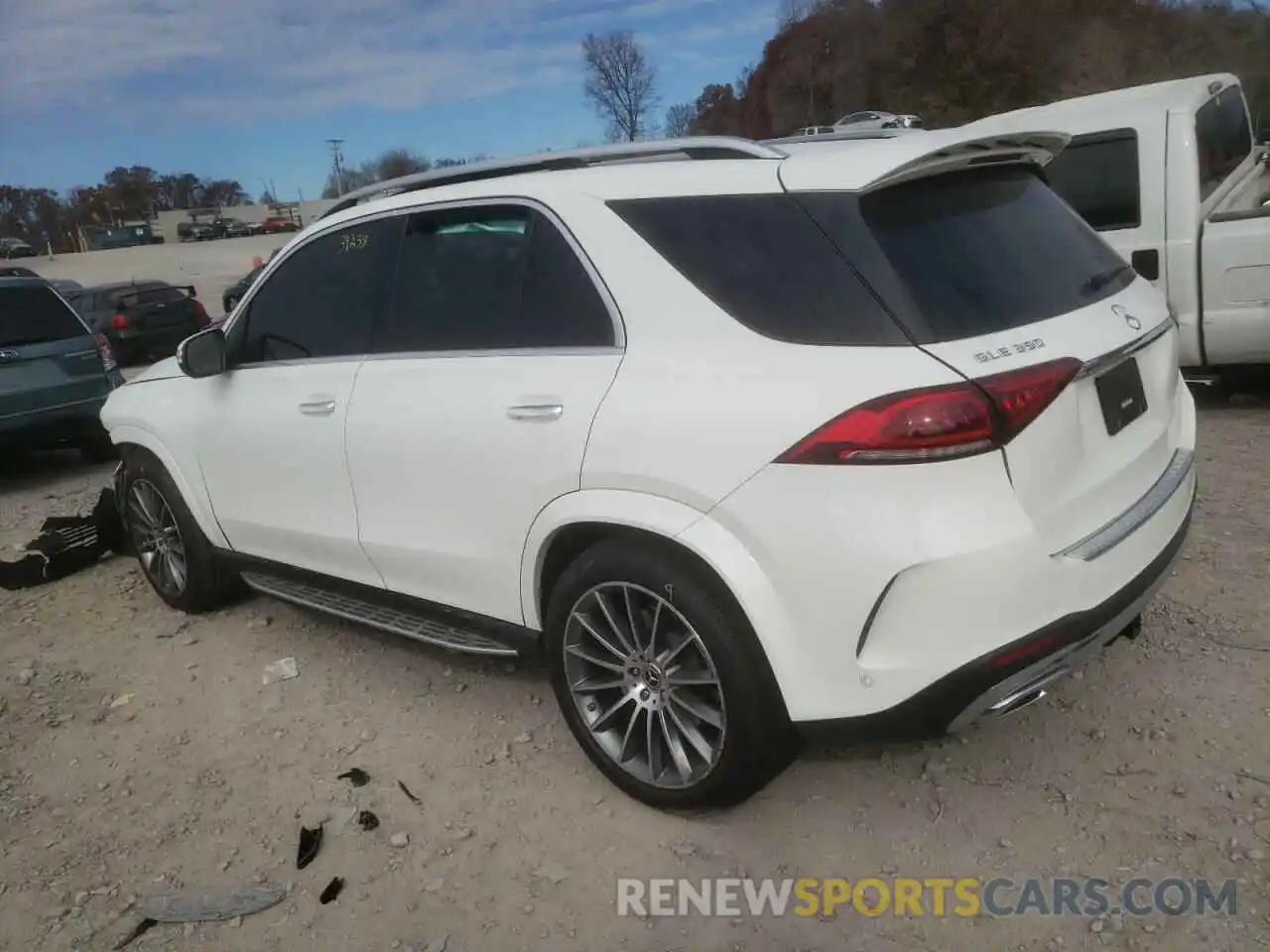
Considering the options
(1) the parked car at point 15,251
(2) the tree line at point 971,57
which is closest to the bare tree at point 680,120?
(2) the tree line at point 971,57

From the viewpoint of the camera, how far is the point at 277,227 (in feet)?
221

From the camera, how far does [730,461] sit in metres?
2.52

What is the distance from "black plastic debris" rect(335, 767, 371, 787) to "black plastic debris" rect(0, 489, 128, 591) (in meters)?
3.19

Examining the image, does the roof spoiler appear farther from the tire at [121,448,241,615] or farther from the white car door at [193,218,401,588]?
the tire at [121,448,241,615]

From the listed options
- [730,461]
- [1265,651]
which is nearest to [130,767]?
[730,461]

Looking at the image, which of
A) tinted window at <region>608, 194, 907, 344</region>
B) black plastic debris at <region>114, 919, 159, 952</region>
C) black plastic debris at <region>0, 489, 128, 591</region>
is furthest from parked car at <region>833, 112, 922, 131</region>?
black plastic debris at <region>114, 919, 159, 952</region>

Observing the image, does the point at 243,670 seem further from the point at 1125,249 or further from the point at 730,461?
the point at 1125,249

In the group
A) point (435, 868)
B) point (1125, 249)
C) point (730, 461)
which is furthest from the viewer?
point (1125, 249)

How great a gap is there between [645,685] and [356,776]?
1132 mm

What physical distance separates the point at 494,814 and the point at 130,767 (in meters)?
1.44

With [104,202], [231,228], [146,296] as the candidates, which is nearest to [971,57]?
[146,296]

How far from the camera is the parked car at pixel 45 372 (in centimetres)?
770

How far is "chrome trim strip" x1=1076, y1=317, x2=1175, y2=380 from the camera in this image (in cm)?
259

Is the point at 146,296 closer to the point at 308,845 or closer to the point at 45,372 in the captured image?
the point at 45,372
